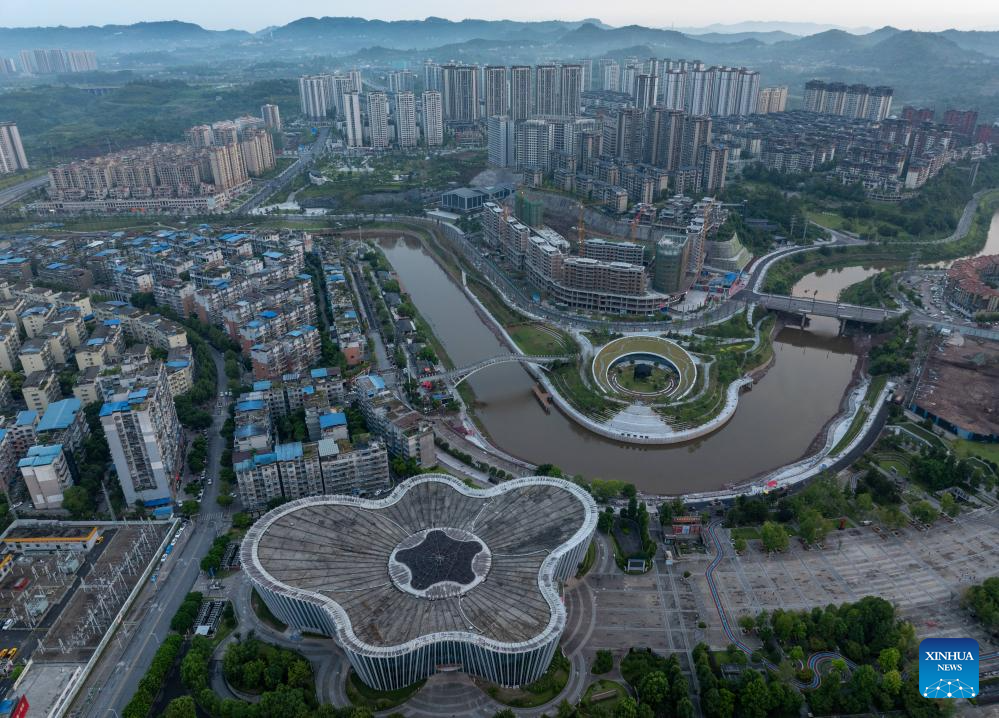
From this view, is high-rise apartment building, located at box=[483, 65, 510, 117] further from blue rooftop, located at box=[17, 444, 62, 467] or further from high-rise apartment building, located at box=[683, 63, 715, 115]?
blue rooftop, located at box=[17, 444, 62, 467]

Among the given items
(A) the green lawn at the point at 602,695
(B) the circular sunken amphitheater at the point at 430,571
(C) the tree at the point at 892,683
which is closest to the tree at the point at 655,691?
(A) the green lawn at the point at 602,695

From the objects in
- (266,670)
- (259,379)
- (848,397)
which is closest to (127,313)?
(259,379)

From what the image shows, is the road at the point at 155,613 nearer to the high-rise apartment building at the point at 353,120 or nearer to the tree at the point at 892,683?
the tree at the point at 892,683

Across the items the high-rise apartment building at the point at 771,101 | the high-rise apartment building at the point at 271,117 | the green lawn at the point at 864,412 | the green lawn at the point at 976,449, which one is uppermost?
the high-rise apartment building at the point at 771,101

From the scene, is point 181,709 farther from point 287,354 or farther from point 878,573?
point 878,573

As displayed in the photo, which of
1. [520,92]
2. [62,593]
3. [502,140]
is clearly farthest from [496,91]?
[62,593]

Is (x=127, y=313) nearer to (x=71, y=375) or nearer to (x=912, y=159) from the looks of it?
(x=71, y=375)

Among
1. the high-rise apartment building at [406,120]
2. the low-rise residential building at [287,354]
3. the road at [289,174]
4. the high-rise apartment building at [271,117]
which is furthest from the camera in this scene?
the high-rise apartment building at [271,117]

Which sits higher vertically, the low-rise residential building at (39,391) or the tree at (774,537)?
the low-rise residential building at (39,391)
